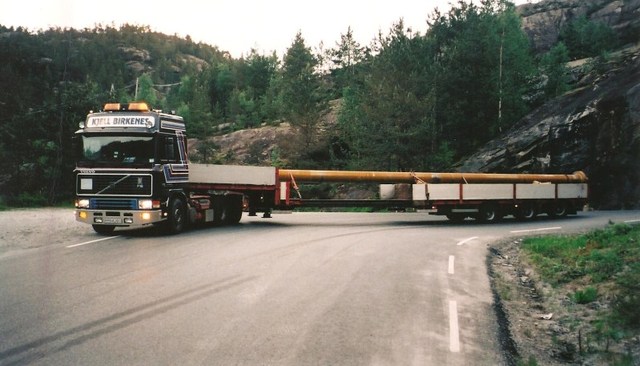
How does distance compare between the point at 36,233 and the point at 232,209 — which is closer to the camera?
the point at 36,233

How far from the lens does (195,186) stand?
57.3 ft

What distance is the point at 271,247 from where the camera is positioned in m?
13.1

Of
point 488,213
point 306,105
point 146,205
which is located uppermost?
point 306,105

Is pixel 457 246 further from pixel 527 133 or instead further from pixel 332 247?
pixel 527 133

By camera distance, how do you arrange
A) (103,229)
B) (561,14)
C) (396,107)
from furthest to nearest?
(561,14), (396,107), (103,229)

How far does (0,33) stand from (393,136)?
169 metres

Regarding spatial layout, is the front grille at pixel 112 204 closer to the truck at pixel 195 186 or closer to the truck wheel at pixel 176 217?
the truck at pixel 195 186

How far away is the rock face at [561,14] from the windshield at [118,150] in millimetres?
65597

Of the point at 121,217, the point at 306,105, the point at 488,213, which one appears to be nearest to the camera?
the point at 121,217

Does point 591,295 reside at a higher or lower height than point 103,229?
lower

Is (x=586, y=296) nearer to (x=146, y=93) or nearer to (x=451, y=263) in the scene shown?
(x=451, y=263)

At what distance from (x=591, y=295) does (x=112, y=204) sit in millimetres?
12560

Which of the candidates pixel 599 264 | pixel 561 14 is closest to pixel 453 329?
pixel 599 264

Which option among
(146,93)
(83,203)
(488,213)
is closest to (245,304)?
(83,203)
